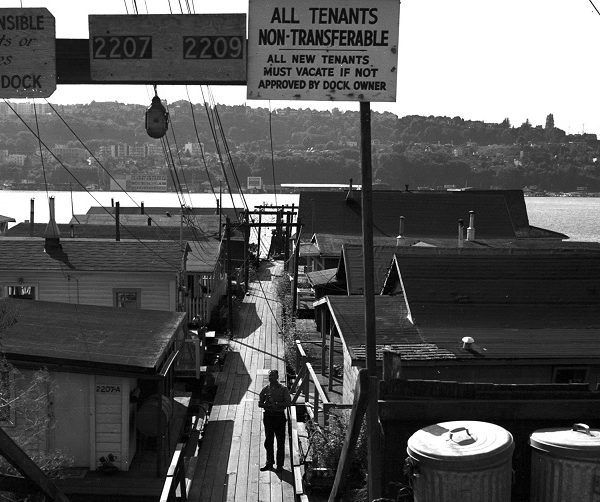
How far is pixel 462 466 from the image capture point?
7430 mm

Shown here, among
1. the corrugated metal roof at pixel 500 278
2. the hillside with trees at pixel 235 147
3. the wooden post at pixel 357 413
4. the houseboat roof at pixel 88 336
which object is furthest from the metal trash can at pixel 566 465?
the hillside with trees at pixel 235 147

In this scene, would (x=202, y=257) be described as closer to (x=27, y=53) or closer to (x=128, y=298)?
(x=128, y=298)

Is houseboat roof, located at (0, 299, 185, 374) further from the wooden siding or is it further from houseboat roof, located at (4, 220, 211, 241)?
houseboat roof, located at (4, 220, 211, 241)

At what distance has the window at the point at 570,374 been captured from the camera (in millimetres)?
14609

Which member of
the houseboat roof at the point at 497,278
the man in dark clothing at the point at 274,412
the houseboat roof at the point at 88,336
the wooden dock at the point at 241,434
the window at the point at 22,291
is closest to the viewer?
the man in dark clothing at the point at 274,412

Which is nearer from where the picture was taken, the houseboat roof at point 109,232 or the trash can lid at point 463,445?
the trash can lid at point 463,445

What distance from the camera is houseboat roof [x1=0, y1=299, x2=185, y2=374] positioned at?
550 inches

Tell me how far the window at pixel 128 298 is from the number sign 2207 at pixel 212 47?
1692cm

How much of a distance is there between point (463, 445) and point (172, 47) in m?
4.56

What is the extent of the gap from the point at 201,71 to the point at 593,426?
214 inches

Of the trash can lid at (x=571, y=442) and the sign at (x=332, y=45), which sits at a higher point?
the sign at (x=332, y=45)

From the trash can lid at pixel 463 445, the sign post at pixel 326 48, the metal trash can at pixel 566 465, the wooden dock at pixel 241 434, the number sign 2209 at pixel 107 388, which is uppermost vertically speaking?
the sign post at pixel 326 48

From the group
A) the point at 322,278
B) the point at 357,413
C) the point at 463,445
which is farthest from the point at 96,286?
the point at 463,445

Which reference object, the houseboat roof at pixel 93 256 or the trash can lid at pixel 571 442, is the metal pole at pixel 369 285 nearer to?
the trash can lid at pixel 571 442
